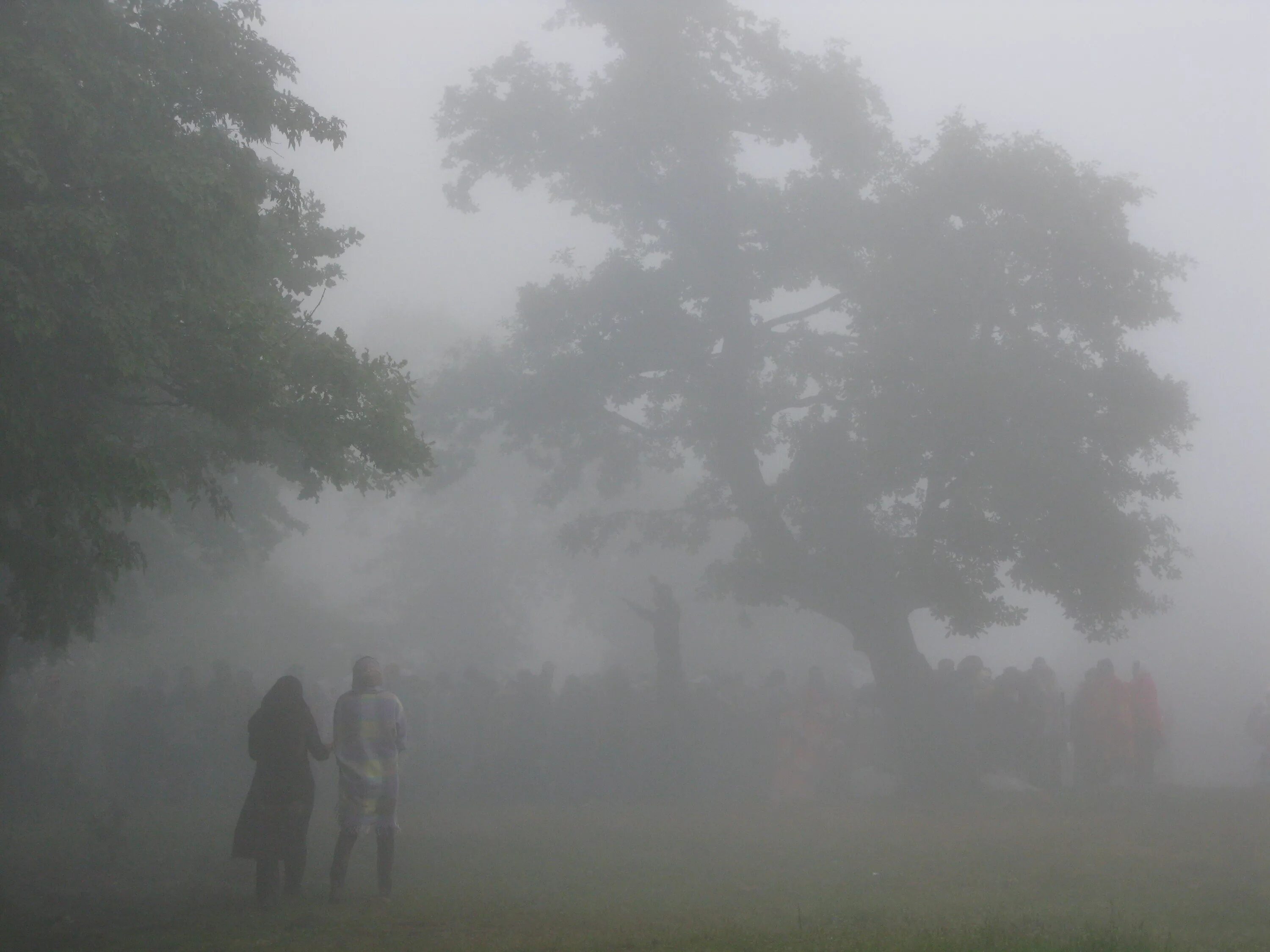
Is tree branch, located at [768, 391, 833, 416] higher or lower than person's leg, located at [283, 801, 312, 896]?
higher

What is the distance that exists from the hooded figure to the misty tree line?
7.37 feet

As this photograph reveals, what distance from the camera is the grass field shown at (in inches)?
328

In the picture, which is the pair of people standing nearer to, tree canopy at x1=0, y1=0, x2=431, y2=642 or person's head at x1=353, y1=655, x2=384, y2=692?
person's head at x1=353, y1=655, x2=384, y2=692

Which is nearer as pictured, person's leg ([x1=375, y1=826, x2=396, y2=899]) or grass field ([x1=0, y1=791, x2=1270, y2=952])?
grass field ([x1=0, y1=791, x2=1270, y2=952])

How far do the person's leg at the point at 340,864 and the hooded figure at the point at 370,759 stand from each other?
0.04 metres

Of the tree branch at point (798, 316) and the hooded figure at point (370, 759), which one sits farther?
the tree branch at point (798, 316)

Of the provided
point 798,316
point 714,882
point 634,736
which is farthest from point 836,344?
point 714,882

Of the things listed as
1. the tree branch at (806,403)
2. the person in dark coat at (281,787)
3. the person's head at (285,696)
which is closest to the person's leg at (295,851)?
the person in dark coat at (281,787)

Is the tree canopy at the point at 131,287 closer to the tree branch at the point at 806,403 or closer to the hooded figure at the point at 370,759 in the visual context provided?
the hooded figure at the point at 370,759

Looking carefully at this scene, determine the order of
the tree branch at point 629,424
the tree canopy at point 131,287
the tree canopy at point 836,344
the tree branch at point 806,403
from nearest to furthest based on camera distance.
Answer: the tree canopy at point 131,287
the tree canopy at point 836,344
the tree branch at point 806,403
the tree branch at point 629,424

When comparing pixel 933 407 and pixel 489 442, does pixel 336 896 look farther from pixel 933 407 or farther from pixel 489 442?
pixel 489 442

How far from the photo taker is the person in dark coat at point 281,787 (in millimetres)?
10680

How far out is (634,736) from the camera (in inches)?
864

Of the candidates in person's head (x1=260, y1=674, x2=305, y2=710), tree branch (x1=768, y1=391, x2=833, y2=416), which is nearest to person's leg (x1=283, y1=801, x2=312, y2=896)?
person's head (x1=260, y1=674, x2=305, y2=710)
